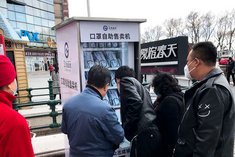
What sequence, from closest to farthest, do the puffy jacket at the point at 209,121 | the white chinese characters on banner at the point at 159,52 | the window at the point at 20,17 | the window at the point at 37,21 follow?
the puffy jacket at the point at 209,121 < the white chinese characters on banner at the point at 159,52 < the window at the point at 20,17 < the window at the point at 37,21

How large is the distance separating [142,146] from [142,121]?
273 mm

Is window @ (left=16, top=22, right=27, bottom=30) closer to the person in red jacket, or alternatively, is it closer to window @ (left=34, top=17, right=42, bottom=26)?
window @ (left=34, top=17, right=42, bottom=26)

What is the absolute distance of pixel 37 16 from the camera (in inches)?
1454

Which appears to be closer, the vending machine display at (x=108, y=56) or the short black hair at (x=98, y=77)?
the short black hair at (x=98, y=77)

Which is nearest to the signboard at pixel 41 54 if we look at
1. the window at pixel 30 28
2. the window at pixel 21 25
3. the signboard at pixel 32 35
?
the signboard at pixel 32 35

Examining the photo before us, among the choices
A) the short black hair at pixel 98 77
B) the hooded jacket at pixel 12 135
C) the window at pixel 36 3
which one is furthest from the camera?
the window at pixel 36 3

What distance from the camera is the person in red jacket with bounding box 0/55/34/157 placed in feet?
3.99

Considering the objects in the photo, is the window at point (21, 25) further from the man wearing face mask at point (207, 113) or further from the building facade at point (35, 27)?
the man wearing face mask at point (207, 113)

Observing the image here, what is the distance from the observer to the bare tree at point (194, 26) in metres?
39.0

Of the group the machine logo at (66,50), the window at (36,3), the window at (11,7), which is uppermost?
the window at (36,3)

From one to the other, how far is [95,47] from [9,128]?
6.97 ft

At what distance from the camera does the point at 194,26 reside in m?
39.6

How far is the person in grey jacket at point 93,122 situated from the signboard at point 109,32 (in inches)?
38.4

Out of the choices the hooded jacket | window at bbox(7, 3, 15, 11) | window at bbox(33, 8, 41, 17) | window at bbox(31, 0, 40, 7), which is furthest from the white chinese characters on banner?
window at bbox(31, 0, 40, 7)
